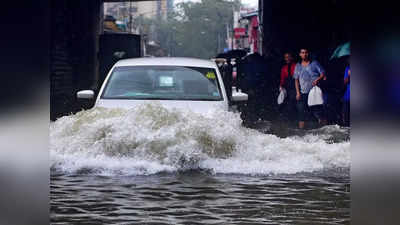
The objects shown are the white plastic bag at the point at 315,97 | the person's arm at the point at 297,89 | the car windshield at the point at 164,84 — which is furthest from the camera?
the person's arm at the point at 297,89

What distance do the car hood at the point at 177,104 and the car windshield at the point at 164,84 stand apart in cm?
13

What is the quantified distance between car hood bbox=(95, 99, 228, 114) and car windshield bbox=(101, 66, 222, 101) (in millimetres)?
128

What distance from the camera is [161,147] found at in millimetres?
9289

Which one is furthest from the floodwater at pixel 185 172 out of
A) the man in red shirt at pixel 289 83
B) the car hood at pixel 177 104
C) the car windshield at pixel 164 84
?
the man in red shirt at pixel 289 83

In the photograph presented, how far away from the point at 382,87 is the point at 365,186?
1.19 feet

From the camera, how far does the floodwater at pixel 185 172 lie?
6.71 metres

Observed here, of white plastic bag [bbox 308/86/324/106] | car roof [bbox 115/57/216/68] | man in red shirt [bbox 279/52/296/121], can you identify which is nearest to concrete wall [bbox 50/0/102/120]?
man in red shirt [bbox 279/52/296/121]

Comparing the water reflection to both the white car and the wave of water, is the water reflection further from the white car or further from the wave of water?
the white car

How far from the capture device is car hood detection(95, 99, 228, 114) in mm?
9711

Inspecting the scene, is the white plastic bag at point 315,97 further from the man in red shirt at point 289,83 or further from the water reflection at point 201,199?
the water reflection at point 201,199

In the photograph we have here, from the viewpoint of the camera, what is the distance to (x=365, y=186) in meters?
2.80

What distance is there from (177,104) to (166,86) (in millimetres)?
615

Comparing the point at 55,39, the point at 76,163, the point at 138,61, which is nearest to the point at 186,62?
the point at 138,61

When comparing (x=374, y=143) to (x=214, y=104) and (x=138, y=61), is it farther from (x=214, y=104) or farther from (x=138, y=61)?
(x=138, y=61)
